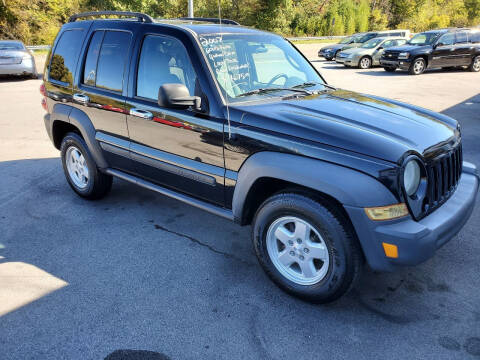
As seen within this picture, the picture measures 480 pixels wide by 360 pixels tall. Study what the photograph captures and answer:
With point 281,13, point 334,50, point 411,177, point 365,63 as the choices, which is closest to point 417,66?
point 365,63

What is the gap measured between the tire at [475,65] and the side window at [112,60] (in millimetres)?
16960

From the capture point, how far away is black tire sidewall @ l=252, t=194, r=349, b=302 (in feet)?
8.45

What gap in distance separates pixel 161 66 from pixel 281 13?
40.3m

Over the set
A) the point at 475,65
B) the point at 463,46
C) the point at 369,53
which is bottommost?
the point at 369,53

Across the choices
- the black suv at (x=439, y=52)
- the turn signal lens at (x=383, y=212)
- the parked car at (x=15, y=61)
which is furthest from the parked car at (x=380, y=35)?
the turn signal lens at (x=383, y=212)

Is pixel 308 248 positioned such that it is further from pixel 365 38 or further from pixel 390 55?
pixel 365 38

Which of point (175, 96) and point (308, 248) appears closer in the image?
point (308, 248)

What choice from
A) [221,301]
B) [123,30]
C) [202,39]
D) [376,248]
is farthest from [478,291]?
[123,30]

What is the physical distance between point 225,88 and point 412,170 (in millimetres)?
1492

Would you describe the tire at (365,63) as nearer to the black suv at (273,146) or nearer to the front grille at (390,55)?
the front grille at (390,55)

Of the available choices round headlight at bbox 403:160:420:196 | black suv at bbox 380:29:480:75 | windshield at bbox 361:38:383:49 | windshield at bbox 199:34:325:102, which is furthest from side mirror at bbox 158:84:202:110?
windshield at bbox 361:38:383:49

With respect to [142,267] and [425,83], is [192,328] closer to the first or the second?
[142,267]

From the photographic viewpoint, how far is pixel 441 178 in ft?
9.14

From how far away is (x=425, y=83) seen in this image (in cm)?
1380
